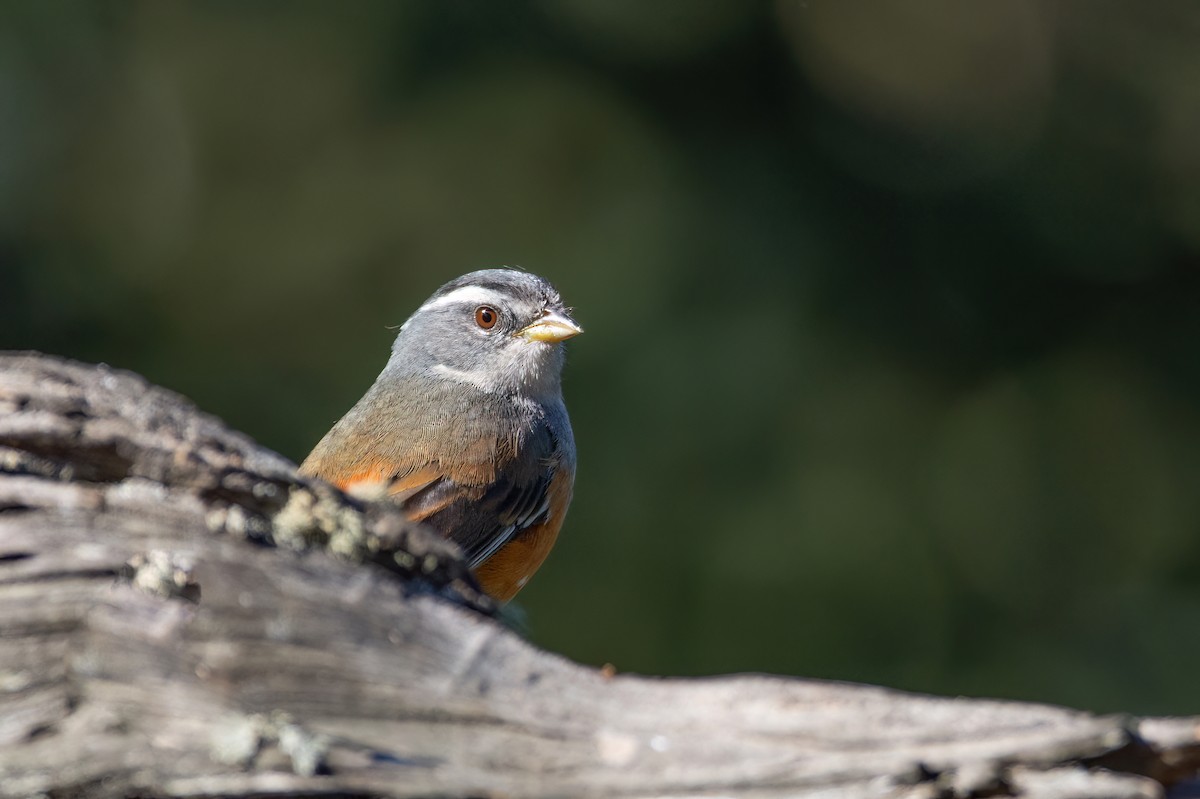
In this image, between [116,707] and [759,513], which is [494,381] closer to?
[759,513]

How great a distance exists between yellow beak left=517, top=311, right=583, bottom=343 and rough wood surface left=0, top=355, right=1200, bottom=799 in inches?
128

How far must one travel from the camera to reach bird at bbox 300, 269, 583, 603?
17.0 feet

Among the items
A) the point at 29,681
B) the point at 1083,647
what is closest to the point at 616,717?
the point at 29,681

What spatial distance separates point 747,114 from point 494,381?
3.64 metres

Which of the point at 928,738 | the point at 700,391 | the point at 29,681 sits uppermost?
the point at 700,391

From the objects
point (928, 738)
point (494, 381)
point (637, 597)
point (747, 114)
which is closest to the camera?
point (928, 738)

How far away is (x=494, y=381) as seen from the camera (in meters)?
6.11

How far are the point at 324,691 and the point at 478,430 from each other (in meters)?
3.01

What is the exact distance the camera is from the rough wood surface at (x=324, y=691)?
2.43 meters

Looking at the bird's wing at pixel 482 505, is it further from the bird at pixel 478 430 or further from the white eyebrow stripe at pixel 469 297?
the white eyebrow stripe at pixel 469 297

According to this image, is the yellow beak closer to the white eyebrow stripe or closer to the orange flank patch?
the white eyebrow stripe

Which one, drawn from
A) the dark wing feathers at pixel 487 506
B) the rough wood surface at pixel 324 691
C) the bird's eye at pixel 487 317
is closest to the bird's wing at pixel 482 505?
the dark wing feathers at pixel 487 506

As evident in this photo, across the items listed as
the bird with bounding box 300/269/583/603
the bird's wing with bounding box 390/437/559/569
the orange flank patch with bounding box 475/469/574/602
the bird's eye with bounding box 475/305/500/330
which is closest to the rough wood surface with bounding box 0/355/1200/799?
the bird with bounding box 300/269/583/603

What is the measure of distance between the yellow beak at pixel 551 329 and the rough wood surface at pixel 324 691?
128 inches
